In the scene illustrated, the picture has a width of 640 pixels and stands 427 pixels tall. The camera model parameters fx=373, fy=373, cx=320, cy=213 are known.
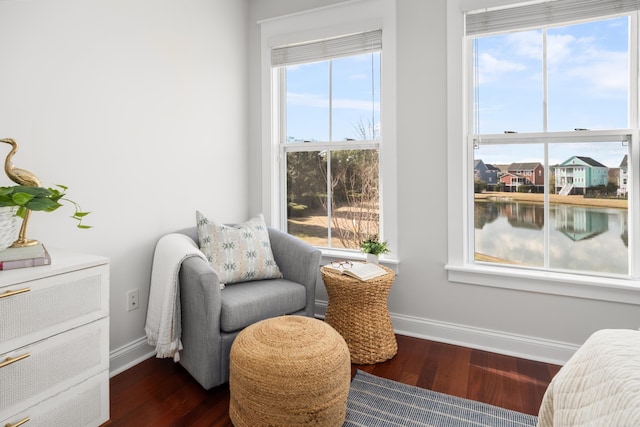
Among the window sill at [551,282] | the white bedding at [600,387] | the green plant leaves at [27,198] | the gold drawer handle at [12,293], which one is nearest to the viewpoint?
the white bedding at [600,387]

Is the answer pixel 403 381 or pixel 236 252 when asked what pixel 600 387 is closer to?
pixel 403 381

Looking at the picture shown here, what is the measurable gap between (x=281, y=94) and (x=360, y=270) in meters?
1.72

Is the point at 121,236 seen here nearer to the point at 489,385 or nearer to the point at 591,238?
the point at 489,385

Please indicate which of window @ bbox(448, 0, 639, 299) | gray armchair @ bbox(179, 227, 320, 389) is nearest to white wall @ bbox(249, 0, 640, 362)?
window @ bbox(448, 0, 639, 299)

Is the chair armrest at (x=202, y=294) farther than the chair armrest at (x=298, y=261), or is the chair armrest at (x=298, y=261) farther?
the chair armrest at (x=298, y=261)

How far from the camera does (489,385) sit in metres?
2.02

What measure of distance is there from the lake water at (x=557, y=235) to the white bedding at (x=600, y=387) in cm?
129

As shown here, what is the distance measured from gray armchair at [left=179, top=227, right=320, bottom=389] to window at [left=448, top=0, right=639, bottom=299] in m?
1.16

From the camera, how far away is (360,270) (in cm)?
231

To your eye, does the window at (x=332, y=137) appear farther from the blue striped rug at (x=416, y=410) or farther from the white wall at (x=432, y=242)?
the blue striped rug at (x=416, y=410)

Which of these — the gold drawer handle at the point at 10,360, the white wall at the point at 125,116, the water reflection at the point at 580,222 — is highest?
the white wall at the point at 125,116

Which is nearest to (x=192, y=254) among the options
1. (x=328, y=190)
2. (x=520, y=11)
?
(x=328, y=190)

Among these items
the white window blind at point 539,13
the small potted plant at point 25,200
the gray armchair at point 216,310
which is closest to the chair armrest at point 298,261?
the gray armchair at point 216,310

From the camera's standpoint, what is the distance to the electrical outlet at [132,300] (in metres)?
2.25
